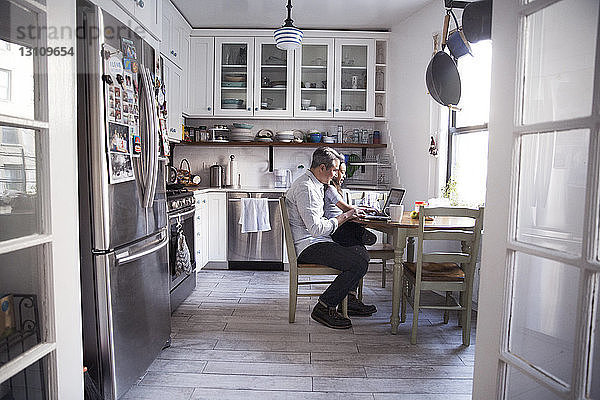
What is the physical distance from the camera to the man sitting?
3.04 m

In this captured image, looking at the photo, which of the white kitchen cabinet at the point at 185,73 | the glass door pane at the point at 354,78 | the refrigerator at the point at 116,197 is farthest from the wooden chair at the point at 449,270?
the white kitchen cabinet at the point at 185,73

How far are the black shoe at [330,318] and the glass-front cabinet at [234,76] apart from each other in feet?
8.70

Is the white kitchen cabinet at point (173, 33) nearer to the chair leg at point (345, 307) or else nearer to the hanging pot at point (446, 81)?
the hanging pot at point (446, 81)

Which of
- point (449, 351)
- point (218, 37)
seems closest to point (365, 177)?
point (218, 37)

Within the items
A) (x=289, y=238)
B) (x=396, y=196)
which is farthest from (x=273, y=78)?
(x=289, y=238)

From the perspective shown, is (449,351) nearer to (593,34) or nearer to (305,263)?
(305,263)

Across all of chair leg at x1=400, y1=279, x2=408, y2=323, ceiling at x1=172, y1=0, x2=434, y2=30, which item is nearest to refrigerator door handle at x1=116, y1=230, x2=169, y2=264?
chair leg at x1=400, y1=279, x2=408, y2=323

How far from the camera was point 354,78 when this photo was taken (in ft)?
16.6

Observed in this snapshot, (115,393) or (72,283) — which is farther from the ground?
(72,283)

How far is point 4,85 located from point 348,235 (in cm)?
232

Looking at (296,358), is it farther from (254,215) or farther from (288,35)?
(288,35)

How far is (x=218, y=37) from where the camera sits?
4.99m

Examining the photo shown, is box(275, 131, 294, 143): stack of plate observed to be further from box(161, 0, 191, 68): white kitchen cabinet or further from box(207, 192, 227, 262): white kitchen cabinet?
box(161, 0, 191, 68): white kitchen cabinet

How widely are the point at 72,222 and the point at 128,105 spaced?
0.74m
